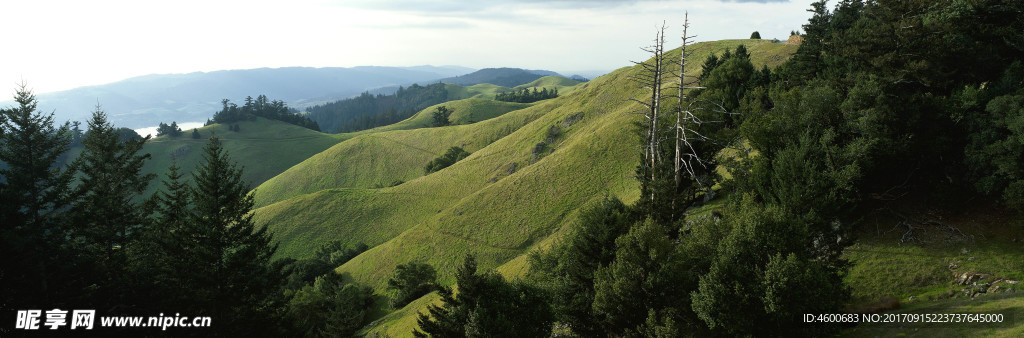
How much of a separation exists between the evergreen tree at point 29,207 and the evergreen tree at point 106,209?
1559 mm

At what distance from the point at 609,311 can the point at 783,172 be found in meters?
13.6

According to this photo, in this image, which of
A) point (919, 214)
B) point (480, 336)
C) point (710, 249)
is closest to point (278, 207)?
point (480, 336)

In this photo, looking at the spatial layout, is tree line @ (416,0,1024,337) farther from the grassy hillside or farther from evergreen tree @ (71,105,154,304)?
evergreen tree @ (71,105,154,304)

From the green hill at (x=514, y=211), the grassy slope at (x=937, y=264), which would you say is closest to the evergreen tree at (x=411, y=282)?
the green hill at (x=514, y=211)

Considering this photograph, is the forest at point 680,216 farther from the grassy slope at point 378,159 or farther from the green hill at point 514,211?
the grassy slope at point 378,159

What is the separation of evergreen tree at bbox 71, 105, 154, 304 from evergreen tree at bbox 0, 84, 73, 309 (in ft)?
5.12

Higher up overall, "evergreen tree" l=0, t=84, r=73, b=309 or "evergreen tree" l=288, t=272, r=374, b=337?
"evergreen tree" l=0, t=84, r=73, b=309

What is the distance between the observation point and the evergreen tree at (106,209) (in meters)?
29.4

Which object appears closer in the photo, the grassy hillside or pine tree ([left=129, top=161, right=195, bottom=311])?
pine tree ([left=129, top=161, right=195, bottom=311])

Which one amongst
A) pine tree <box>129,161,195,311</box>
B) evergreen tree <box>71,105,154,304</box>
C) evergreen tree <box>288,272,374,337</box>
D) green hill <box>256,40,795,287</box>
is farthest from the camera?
green hill <box>256,40,795,287</box>

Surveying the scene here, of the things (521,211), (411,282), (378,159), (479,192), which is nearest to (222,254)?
(411,282)

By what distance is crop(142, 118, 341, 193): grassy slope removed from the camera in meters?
163

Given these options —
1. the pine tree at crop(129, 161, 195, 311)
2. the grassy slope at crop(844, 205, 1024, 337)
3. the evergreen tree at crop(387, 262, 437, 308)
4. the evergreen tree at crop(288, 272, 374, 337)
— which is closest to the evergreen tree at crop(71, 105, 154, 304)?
the pine tree at crop(129, 161, 195, 311)

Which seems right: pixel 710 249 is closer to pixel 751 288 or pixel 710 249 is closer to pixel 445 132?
pixel 751 288
